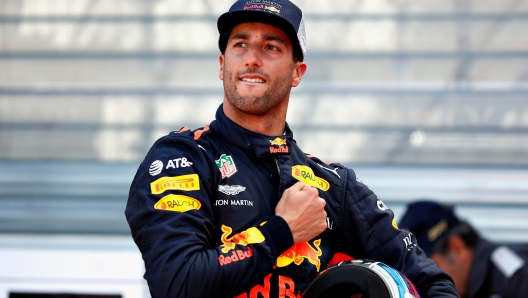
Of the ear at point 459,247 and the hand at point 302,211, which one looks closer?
the hand at point 302,211

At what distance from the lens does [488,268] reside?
3.88 meters

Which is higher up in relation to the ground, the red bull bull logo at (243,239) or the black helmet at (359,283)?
the red bull bull logo at (243,239)

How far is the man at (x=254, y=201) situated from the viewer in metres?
1.93

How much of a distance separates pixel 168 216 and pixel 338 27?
266cm

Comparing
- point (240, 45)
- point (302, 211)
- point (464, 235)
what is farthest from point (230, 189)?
point (464, 235)

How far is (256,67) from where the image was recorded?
7.20 ft

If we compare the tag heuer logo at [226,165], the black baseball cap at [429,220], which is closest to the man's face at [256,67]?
the tag heuer logo at [226,165]

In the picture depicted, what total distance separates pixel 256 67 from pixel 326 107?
87.6 inches

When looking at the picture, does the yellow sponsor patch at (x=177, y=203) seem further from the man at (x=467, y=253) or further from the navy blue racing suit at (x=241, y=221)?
the man at (x=467, y=253)

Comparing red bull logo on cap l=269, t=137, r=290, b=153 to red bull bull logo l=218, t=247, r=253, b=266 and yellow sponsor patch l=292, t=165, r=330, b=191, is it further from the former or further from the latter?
red bull bull logo l=218, t=247, r=253, b=266

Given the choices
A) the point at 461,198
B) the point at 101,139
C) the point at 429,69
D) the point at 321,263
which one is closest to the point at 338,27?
the point at 429,69

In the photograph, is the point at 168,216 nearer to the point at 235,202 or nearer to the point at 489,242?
the point at 235,202

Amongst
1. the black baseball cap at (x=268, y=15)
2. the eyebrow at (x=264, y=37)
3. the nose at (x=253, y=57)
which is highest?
the black baseball cap at (x=268, y=15)

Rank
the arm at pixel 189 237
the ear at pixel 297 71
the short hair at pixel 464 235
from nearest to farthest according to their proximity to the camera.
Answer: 1. the arm at pixel 189 237
2. the ear at pixel 297 71
3. the short hair at pixel 464 235
